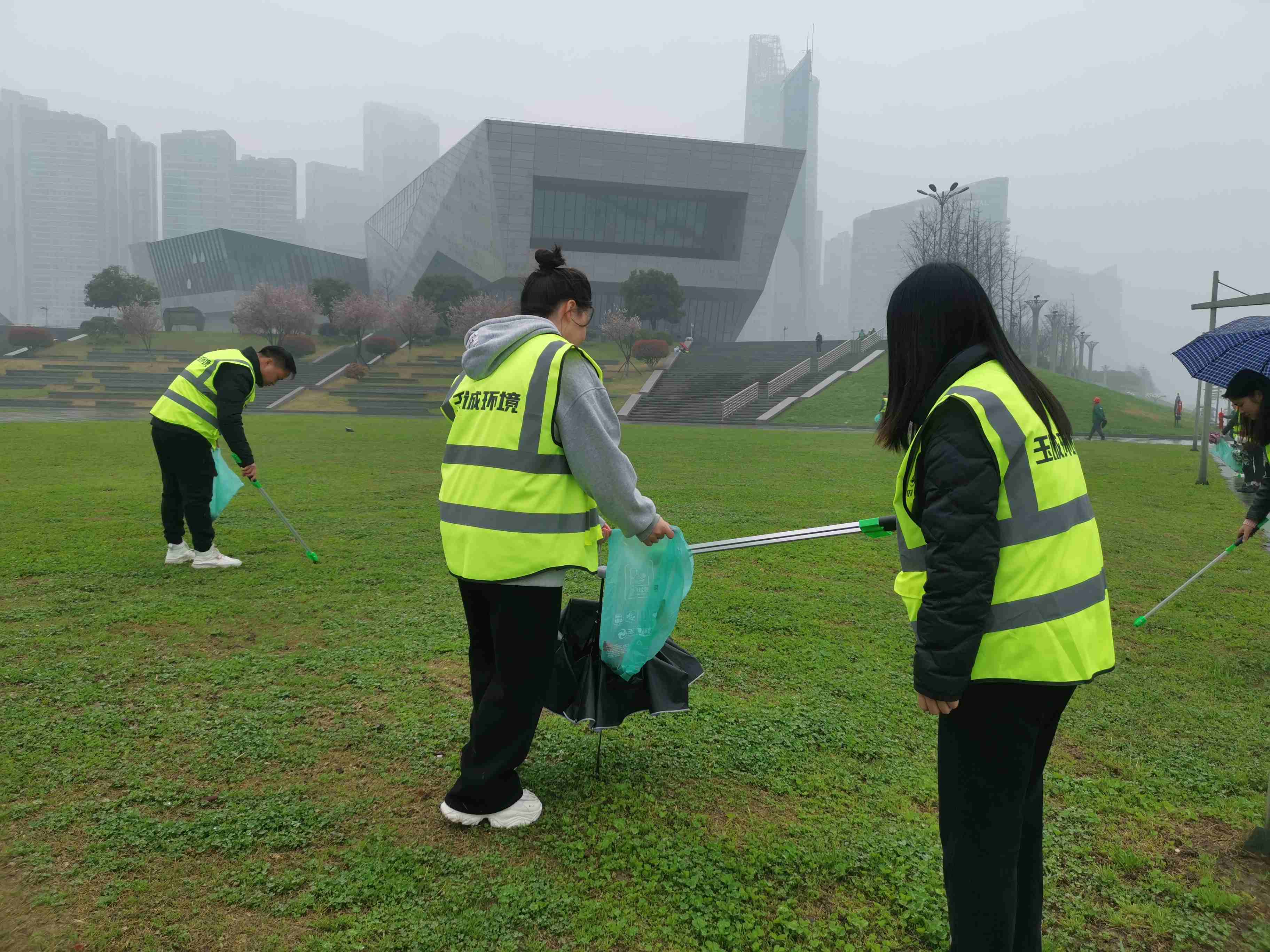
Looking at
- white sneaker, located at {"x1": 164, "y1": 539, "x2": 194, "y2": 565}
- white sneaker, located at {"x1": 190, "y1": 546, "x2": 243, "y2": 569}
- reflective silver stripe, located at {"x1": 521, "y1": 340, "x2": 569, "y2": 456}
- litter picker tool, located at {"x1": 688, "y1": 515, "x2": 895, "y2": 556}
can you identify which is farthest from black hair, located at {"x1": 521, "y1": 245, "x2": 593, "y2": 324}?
white sneaker, located at {"x1": 164, "y1": 539, "x2": 194, "y2": 565}

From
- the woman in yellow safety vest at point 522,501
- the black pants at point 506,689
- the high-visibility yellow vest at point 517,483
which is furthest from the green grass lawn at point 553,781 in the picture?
the high-visibility yellow vest at point 517,483

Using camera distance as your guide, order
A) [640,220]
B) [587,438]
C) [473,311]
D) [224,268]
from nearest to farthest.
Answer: [587,438]
[473,311]
[640,220]
[224,268]

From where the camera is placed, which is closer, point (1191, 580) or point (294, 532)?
point (1191, 580)

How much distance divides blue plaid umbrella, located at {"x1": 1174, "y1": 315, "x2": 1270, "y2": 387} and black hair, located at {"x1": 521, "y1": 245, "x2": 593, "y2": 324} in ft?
14.1

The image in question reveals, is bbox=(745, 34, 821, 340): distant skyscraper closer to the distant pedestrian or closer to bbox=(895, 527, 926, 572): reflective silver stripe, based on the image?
the distant pedestrian

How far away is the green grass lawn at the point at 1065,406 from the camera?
104ft

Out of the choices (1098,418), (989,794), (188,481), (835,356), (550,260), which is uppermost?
(835,356)

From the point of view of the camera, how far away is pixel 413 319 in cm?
5181

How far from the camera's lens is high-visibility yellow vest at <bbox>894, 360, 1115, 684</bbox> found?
1.84 metres

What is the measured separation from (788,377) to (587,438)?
132ft

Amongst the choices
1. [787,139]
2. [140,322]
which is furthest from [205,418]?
[787,139]

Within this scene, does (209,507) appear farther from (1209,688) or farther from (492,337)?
(1209,688)

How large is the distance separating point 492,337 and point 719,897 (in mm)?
1987

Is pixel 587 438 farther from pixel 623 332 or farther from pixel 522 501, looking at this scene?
pixel 623 332
